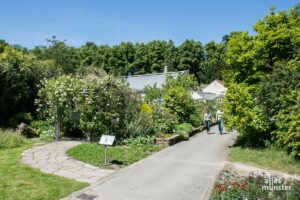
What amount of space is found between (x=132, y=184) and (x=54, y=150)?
5.67m

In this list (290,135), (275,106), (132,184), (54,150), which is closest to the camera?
(132,184)

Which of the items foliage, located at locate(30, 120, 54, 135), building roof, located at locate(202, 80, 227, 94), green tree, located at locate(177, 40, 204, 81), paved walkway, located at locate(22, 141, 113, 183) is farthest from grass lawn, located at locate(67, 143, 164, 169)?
green tree, located at locate(177, 40, 204, 81)

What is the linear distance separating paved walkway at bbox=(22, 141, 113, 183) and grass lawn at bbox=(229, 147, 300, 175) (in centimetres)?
596

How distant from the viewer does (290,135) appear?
40.4 ft

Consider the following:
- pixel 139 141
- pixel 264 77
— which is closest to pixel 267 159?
pixel 264 77

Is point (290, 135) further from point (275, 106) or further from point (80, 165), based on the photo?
point (80, 165)

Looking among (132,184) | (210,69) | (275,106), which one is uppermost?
(210,69)

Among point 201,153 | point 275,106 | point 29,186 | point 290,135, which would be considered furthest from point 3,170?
point 275,106

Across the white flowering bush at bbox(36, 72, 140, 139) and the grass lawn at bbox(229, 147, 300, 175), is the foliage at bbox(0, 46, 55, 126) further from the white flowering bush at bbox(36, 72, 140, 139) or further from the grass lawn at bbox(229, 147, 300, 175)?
the grass lawn at bbox(229, 147, 300, 175)

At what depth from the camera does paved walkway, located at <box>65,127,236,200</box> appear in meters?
8.59

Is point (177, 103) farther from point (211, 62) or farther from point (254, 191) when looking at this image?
point (211, 62)

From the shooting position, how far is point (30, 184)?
8.92 metres

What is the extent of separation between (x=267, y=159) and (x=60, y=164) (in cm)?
816

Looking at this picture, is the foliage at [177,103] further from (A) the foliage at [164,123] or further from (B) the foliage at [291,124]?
(B) the foliage at [291,124]
